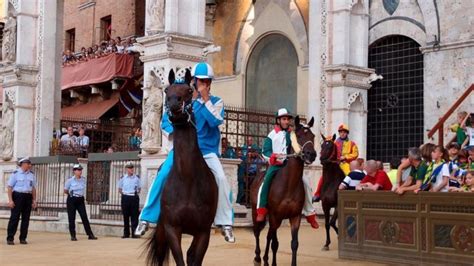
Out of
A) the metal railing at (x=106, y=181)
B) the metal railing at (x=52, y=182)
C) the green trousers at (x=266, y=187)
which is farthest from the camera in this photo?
the metal railing at (x=52, y=182)

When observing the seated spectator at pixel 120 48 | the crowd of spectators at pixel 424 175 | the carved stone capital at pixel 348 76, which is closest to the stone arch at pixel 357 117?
the carved stone capital at pixel 348 76

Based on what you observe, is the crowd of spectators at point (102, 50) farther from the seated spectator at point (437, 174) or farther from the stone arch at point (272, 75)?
the seated spectator at point (437, 174)

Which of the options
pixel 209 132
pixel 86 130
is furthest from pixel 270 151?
pixel 86 130

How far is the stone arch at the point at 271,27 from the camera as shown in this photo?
27.1 metres

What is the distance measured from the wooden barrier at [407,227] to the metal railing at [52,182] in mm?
11443

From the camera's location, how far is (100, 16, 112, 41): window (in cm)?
3662

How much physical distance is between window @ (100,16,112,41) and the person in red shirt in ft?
81.9

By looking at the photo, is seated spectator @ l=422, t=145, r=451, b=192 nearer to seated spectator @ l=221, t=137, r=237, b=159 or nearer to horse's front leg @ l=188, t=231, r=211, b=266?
horse's front leg @ l=188, t=231, r=211, b=266

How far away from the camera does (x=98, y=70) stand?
32562mm

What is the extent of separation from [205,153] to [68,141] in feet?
57.3

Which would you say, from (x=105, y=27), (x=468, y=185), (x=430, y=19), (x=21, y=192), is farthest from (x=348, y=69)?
(x=105, y=27)

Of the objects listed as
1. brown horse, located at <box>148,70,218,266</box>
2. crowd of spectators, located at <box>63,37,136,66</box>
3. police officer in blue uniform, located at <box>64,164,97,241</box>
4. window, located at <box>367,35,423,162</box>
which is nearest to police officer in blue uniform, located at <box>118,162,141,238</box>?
police officer in blue uniform, located at <box>64,164,97,241</box>

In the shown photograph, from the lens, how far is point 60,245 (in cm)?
1659

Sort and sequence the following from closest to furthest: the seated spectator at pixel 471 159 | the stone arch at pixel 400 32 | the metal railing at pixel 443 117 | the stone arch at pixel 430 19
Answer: the seated spectator at pixel 471 159
the metal railing at pixel 443 117
the stone arch at pixel 430 19
the stone arch at pixel 400 32
